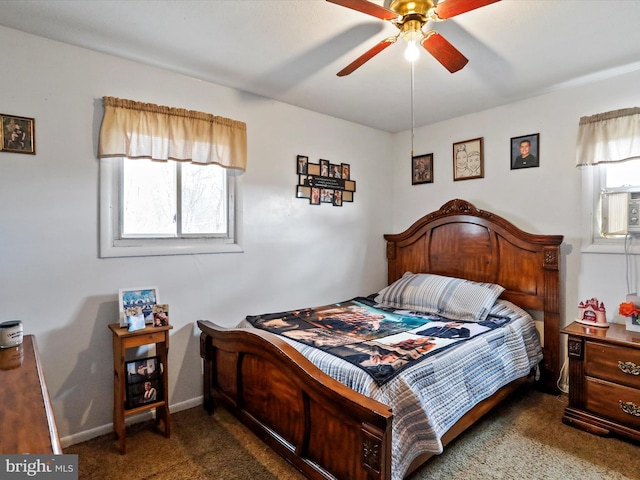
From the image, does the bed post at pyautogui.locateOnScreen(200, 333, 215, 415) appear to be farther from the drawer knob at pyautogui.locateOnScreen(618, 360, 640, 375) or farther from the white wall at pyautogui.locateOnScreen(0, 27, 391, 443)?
the drawer knob at pyautogui.locateOnScreen(618, 360, 640, 375)

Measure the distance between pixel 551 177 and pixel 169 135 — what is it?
2.99 meters

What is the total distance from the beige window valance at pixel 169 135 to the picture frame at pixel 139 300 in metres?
0.86

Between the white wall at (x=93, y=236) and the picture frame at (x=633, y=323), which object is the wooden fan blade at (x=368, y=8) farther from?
the picture frame at (x=633, y=323)

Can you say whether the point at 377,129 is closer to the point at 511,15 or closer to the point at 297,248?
the point at 297,248

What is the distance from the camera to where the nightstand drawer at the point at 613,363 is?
2061 mm

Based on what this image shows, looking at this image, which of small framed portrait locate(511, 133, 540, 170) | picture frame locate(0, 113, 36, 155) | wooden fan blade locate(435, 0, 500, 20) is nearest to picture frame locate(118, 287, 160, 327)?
picture frame locate(0, 113, 36, 155)

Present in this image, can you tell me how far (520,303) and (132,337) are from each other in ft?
9.57

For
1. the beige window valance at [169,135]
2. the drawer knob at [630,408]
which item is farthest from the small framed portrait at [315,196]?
the drawer knob at [630,408]

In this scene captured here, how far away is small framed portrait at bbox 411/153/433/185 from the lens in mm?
3625

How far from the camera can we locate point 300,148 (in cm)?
314

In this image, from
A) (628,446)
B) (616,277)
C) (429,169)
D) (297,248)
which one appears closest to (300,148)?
(297,248)

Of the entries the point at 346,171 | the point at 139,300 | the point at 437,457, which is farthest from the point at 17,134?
the point at 437,457

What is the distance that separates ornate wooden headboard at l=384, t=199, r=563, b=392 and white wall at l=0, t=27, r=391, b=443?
4.01ft

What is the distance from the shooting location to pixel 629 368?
207 cm
